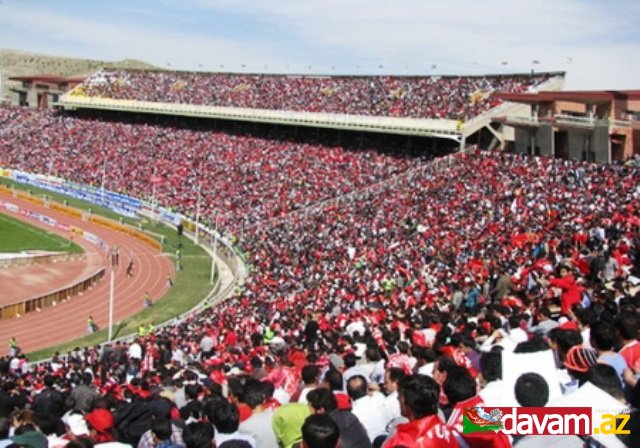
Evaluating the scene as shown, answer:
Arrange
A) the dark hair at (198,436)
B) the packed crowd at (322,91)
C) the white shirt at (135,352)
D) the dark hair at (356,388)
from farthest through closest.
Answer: the packed crowd at (322,91)
the white shirt at (135,352)
the dark hair at (356,388)
the dark hair at (198,436)

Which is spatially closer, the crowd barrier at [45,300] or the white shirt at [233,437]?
the white shirt at [233,437]

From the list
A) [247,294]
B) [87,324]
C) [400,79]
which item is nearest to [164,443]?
[247,294]

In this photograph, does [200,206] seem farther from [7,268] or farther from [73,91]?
[73,91]

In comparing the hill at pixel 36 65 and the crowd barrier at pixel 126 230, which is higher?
the hill at pixel 36 65

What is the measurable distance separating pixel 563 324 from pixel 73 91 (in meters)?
80.8

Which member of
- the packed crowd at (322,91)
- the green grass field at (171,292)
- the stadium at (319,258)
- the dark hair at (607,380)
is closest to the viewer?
the dark hair at (607,380)

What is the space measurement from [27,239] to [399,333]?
1616 inches

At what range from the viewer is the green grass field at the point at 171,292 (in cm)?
2878

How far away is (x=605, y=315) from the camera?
29.8 ft

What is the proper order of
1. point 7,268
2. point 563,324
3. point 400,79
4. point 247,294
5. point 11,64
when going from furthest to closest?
1. point 11,64
2. point 400,79
3. point 7,268
4. point 247,294
5. point 563,324

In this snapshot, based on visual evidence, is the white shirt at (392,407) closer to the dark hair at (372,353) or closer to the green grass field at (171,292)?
the dark hair at (372,353)

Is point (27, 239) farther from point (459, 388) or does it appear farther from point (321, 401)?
point (459, 388)

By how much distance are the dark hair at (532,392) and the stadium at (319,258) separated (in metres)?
0.02

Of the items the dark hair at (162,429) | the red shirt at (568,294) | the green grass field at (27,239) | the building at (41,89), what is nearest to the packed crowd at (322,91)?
the building at (41,89)
